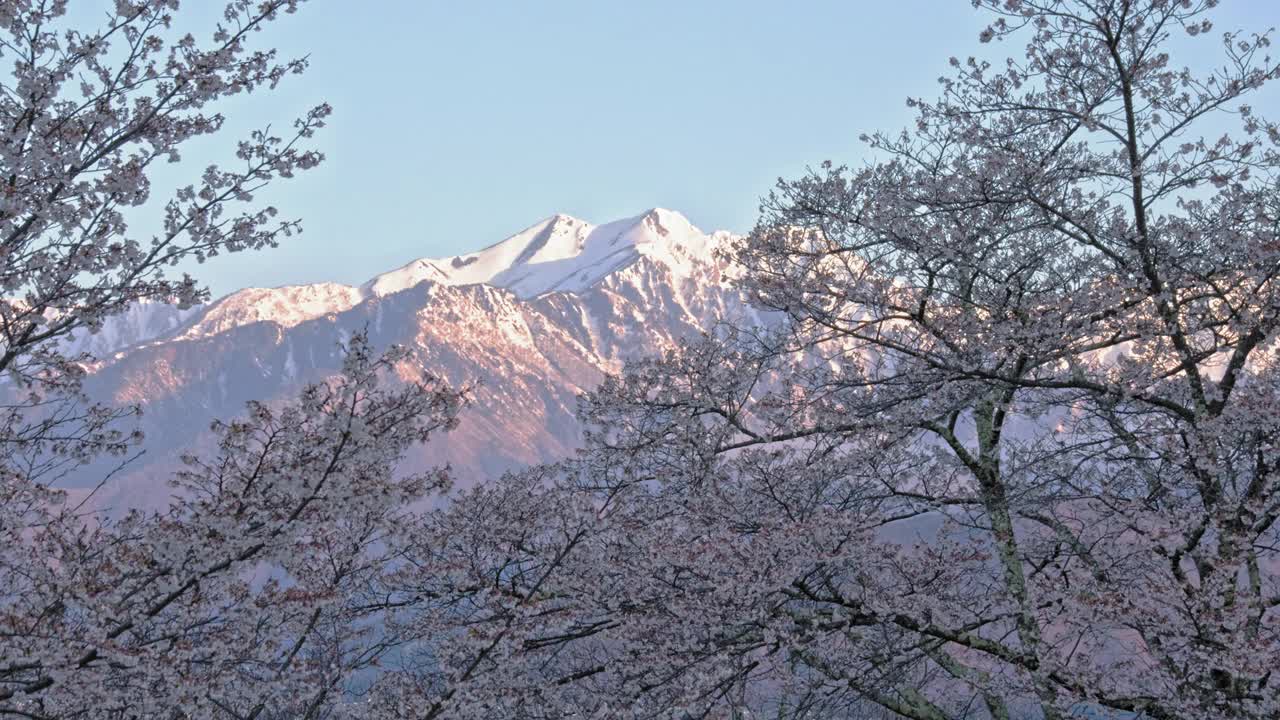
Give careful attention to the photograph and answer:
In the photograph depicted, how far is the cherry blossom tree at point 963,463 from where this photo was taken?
8.26m

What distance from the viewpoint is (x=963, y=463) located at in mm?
11281

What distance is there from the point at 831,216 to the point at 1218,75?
3.60 metres

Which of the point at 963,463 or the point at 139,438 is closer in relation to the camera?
the point at 139,438

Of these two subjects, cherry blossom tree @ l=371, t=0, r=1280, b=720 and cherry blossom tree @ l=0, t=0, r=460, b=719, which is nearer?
cherry blossom tree @ l=0, t=0, r=460, b=719

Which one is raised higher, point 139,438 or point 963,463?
point 139,438

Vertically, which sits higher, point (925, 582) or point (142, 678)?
point (142, 678)

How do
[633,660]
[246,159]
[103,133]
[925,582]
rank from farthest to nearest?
1. [925,582]
2. [633,660]
3. [246,159]
4. [103,133]

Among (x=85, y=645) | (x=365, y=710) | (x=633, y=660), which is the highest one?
(x=85, y=645)

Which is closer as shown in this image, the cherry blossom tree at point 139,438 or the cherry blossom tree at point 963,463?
the cherry blossom tree at point 139,438

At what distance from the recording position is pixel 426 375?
5.66 meters

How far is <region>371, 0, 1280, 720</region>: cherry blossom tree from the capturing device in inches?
325

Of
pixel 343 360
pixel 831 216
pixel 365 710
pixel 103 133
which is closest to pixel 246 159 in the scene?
pixel 103 133

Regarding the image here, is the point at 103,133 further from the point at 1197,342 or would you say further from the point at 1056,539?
the point at 1056,539

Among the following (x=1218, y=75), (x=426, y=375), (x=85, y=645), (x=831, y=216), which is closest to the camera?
(x=85, y=645)
